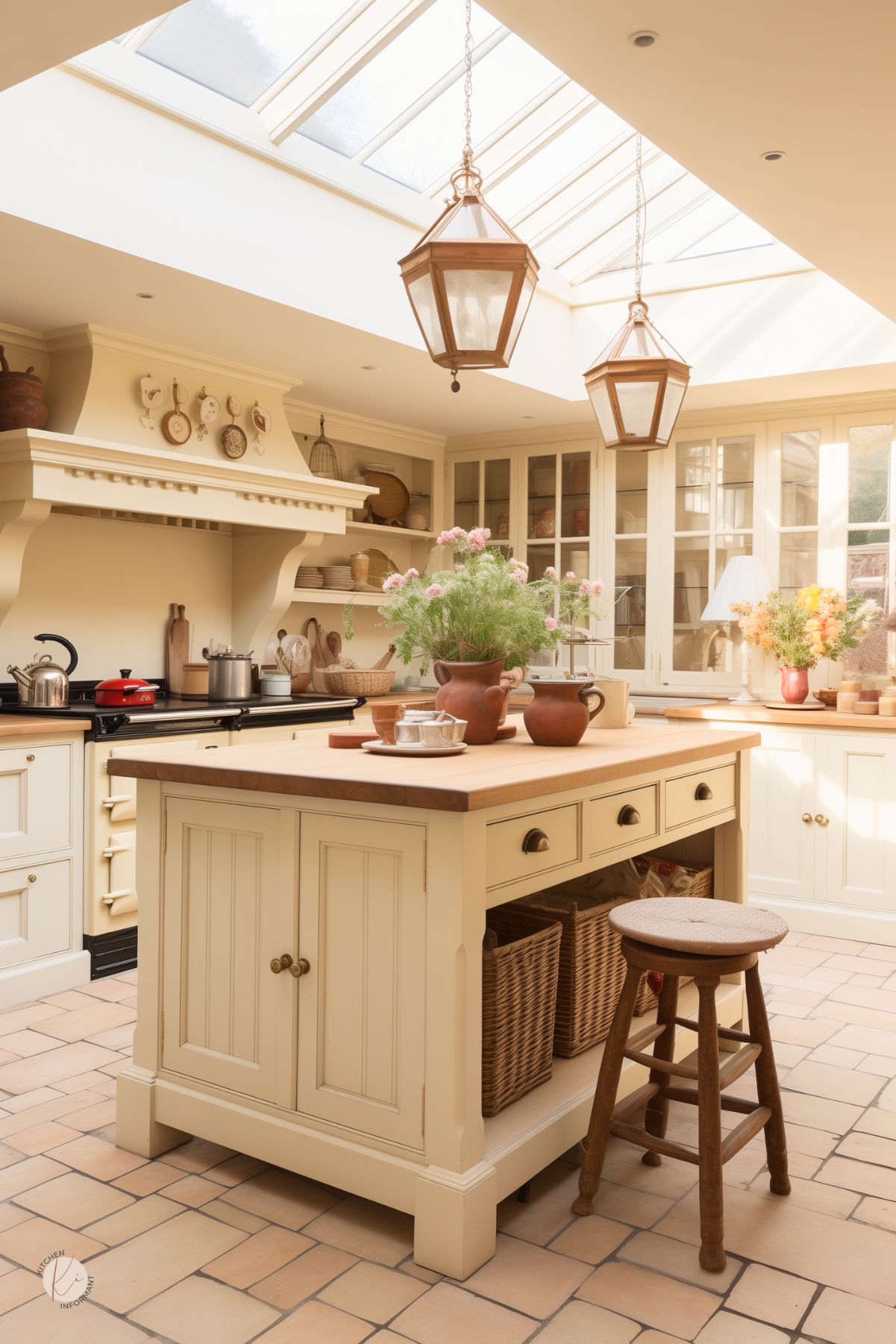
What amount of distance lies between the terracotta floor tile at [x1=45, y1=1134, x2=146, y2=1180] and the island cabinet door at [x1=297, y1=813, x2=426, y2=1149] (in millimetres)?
547

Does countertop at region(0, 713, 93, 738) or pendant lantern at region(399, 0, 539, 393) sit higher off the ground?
pendant lantern at region(399, 0, 539, 393)

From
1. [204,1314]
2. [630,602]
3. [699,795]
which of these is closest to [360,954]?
[204,1314]

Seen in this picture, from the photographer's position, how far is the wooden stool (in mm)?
2154

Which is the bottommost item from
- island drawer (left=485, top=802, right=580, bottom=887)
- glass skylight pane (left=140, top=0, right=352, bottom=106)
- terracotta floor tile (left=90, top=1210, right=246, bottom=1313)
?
terracotta floor tile (left=90, top=1210, right=246, bottom=1313)

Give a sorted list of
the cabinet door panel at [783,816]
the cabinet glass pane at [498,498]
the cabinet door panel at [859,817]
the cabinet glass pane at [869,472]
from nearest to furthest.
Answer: the cabinet door panel at [859,817], the cabinet door panel at [783,816], the cabinet glass pane at [869,472], the cabinet glass pane at [498,498]

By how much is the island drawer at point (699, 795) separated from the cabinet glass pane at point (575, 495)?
3.28 m

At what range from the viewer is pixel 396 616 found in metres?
2.93

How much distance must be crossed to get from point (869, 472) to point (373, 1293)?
15.3 feet

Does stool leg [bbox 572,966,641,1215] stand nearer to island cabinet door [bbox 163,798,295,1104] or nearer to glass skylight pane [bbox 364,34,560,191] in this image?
island cabinet door [bbox 163,798,295,1104]

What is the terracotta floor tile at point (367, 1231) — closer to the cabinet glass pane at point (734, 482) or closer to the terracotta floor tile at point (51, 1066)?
the terracotta floor tile at point (51, 1066)

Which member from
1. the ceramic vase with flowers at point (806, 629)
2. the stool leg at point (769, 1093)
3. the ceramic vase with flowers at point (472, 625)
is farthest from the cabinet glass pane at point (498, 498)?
the stool leg at point (769, 1093)

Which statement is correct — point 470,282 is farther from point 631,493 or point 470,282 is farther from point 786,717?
point 631,493

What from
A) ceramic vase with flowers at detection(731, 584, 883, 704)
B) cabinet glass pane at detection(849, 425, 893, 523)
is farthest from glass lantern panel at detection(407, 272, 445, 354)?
cabinet glass pane at detection(849, 425, 893, 523)

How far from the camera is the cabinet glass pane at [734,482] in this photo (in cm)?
580
